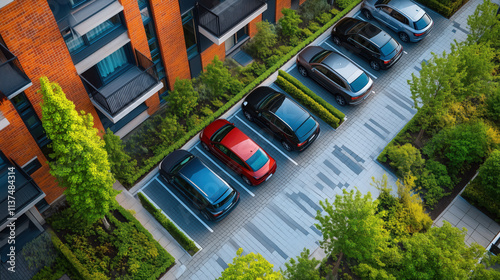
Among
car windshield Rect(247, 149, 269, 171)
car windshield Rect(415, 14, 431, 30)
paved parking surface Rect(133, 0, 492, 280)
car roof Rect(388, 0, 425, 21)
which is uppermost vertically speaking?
car roof Rect(388, 0, 425, 21)

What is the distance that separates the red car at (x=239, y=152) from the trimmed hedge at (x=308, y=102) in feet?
15.2

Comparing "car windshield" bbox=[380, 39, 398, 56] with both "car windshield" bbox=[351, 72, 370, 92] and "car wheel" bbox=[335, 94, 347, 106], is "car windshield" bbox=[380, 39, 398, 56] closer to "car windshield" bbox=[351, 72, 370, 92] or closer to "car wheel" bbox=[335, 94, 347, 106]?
"car windshield" bbox=[351, 72, 370, 92]

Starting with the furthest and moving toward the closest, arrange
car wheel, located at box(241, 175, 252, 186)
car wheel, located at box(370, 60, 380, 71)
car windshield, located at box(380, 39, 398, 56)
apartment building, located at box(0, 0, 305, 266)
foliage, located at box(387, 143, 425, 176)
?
car wheel, located at box(370, 60, 380, 71) → car windshield, located at box(380, 39, 398, 56) → foliage, located at box(387, 143, 425, 176) → car wheel, located at box(241, 175, 252, 186) → apartment building, located at box(0, 0, 305, 266)

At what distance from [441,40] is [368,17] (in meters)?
5.12

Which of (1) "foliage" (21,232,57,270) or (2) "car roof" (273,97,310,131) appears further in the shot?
(2) "car roof" (273,97,310,131)

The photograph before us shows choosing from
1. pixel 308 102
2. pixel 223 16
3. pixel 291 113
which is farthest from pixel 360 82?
pixel 223 16

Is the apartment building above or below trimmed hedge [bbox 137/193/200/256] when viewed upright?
above

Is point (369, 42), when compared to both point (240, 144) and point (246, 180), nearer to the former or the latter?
point (240, 144)

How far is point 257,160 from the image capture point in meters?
20.9

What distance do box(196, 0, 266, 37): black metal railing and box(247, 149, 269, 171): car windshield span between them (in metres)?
6.46

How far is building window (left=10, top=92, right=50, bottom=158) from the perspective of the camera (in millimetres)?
16438

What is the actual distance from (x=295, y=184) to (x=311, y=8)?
530 inches

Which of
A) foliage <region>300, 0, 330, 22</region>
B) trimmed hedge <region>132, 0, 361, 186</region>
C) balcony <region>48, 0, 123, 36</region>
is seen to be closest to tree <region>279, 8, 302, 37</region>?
trimmed hedge <region>132, 0, 361, 186</region>

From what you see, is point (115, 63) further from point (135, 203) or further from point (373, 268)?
point (373, 268)
